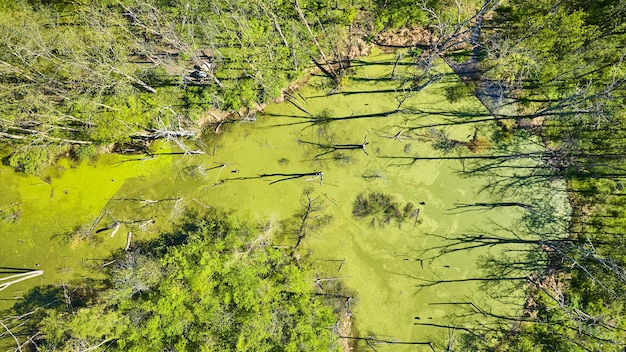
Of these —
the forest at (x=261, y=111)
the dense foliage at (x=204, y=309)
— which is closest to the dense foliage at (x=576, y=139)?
the forest at (x=261, y=111)

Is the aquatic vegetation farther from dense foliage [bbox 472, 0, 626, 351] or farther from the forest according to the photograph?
dense foliage [bbox 472, 0, 626, 351]

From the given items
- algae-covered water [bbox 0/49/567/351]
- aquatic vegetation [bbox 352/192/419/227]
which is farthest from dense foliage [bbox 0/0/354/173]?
aquatic vegetation [bbox 352/192/419/227]

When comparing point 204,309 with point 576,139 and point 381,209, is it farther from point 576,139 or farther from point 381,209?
point 576,139

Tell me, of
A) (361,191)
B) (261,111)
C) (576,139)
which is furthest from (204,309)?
(576,139)

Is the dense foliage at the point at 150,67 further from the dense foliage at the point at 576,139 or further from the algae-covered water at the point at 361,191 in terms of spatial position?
the dense foliage at the point at 576,139

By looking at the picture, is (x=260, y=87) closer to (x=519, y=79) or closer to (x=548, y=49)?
(x=519, y=79)

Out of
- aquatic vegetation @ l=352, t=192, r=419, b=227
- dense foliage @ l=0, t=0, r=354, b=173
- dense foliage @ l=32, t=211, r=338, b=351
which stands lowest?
dense foliage @ l=32, t=211, r=338, b=351
